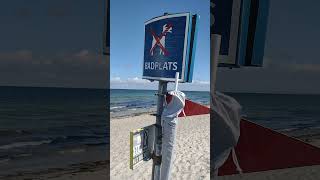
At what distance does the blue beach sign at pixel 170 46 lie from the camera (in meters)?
2.14

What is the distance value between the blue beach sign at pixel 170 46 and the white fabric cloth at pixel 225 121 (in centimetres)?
24

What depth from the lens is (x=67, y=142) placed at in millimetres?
15125

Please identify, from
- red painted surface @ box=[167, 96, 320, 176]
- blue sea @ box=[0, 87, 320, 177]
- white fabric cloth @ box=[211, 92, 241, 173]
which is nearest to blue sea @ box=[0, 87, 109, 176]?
blue sea @ box=[0, 87, 320, 177]

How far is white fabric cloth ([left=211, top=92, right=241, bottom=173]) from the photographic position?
2.29 m

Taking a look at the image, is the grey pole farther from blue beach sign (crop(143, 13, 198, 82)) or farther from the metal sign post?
the metal sign post

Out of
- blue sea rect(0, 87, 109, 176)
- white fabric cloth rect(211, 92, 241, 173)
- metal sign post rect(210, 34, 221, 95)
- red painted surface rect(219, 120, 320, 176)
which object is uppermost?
metal sign post rect(210, 34, 221, 95)

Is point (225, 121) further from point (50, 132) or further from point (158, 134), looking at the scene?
point (50, 132)

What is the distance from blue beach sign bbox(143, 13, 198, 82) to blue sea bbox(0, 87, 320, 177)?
16.1 inches

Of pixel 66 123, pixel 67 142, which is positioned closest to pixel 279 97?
pixel 66 123

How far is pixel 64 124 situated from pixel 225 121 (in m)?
21.1

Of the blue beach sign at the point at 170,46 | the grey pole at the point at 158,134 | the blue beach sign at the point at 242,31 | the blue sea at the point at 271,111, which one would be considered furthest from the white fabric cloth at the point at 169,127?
the blue sea at the point at 271,111

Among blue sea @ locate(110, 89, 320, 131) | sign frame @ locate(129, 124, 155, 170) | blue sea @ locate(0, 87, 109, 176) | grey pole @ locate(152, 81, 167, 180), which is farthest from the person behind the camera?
blue sea @ locate(110, 89, 320, 131)

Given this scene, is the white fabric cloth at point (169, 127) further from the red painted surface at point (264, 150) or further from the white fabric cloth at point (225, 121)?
the white fabric cloth at point (225, 121)

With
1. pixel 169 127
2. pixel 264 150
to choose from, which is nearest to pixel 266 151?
pixel 264 150
